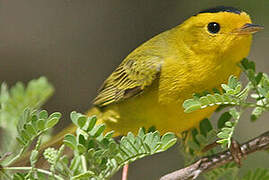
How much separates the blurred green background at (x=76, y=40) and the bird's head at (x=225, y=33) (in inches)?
126

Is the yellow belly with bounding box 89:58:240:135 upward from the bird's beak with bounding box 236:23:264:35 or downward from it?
downward

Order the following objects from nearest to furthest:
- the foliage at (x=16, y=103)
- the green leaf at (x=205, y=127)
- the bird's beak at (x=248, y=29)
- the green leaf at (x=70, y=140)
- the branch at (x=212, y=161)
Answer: the green leaf at (x=70, y=140), the branch at (x=212, y=161), the bird's beak at (x=248, y=29), the green leaf at (x=205, y=127), the foliage at (x=16, y=103)

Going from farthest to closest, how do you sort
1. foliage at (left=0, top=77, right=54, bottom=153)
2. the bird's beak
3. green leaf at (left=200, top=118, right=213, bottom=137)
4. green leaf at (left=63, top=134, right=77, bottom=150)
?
1. foliage at (left=0, top=77, right=54, bottom=153)
2. green leaf at (left=200, top=118, right=213, bottom=137)
3. the bird's beak
4. green leaf at (left=63, top=134, right=77, bottom=150)

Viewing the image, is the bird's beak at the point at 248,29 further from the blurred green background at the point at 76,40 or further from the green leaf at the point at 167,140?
the blurred green background at the point at 76,40

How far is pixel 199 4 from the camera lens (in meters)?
4.86

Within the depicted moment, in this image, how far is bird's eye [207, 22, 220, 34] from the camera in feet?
8.93

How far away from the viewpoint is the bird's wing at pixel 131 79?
9.56ft

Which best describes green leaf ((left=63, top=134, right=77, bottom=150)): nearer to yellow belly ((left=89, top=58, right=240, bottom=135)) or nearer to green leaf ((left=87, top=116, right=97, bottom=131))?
green leaf ((left=87, top=116, right=97, bottom=131))

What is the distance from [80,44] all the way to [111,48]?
17.0 inches

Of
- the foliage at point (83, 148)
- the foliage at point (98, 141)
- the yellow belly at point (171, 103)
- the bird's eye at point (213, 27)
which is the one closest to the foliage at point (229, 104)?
the foliage at point (98, 141)

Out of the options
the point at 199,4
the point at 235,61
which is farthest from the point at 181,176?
the point at 199,4

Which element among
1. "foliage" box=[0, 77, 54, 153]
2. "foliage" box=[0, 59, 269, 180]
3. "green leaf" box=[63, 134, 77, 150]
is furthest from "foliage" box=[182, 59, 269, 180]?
"foliage" box=[0, 77, 54, 153]

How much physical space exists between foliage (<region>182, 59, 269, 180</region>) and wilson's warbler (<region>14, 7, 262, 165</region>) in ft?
0.40

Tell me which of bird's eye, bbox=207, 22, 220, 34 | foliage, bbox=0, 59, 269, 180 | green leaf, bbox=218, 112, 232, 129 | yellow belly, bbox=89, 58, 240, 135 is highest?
bird's eye, bbox=207, 22, 220, 34
